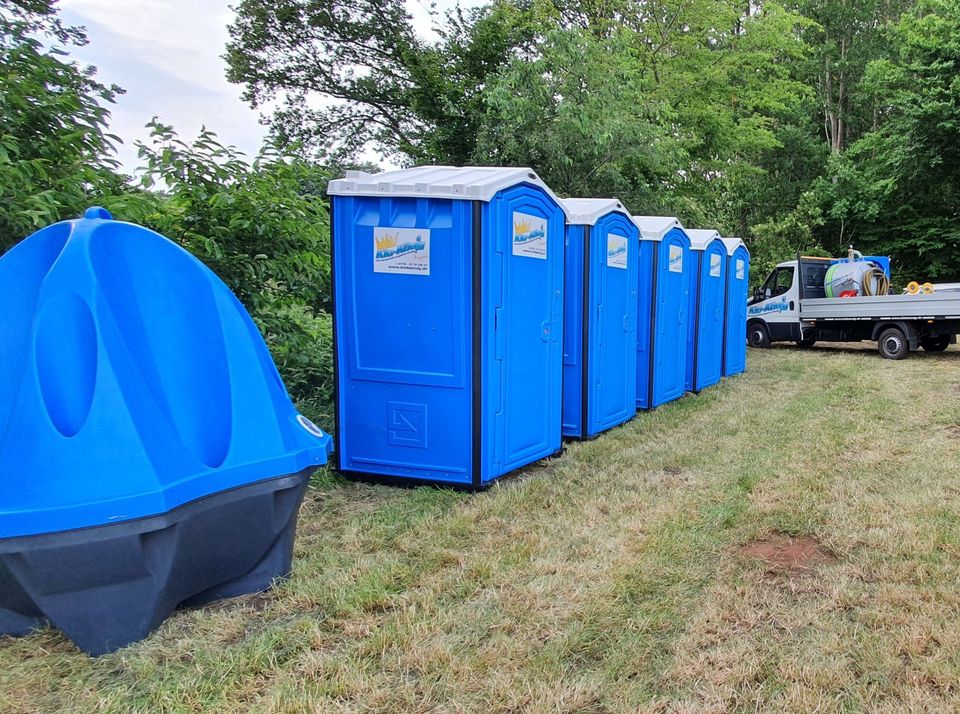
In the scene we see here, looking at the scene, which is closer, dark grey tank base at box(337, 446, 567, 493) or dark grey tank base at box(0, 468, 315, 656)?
dark grey tank base at box(0, 468, 315, 656)

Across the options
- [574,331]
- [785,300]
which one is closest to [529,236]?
[574,331]

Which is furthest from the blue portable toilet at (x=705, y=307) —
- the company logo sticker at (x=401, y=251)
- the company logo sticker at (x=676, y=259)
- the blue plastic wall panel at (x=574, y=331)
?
the company logo sticker at (x=401, y=251)

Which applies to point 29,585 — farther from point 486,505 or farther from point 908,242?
point 908,242

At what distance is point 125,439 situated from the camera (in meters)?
2.50

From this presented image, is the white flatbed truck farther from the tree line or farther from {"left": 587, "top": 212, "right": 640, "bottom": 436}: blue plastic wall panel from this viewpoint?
{"left": 587, "top": 212, "right": 640, "bottom": 436}: blue plastic wall panel

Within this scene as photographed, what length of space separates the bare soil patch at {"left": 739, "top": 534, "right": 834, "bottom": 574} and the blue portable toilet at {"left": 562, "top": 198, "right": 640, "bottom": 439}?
2.65 meters

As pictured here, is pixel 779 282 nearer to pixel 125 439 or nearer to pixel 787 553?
pixel 787 553

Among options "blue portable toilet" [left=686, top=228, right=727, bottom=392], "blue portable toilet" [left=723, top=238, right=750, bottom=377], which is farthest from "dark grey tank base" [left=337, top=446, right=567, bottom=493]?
"blue portable toilet" [left=723, top=238, right=750, bottom=377]

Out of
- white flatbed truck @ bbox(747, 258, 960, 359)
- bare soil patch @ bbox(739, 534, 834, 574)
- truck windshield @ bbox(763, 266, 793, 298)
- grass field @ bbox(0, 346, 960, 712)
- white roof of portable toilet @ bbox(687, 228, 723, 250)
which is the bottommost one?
bare soil patch @ bbox(739, 534, 834, 574)

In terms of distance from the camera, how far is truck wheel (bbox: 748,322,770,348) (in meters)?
16.3

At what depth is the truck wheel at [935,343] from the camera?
14523mm

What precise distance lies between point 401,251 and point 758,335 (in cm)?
1374

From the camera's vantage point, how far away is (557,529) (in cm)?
411

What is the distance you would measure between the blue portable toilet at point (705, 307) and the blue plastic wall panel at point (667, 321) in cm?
30
